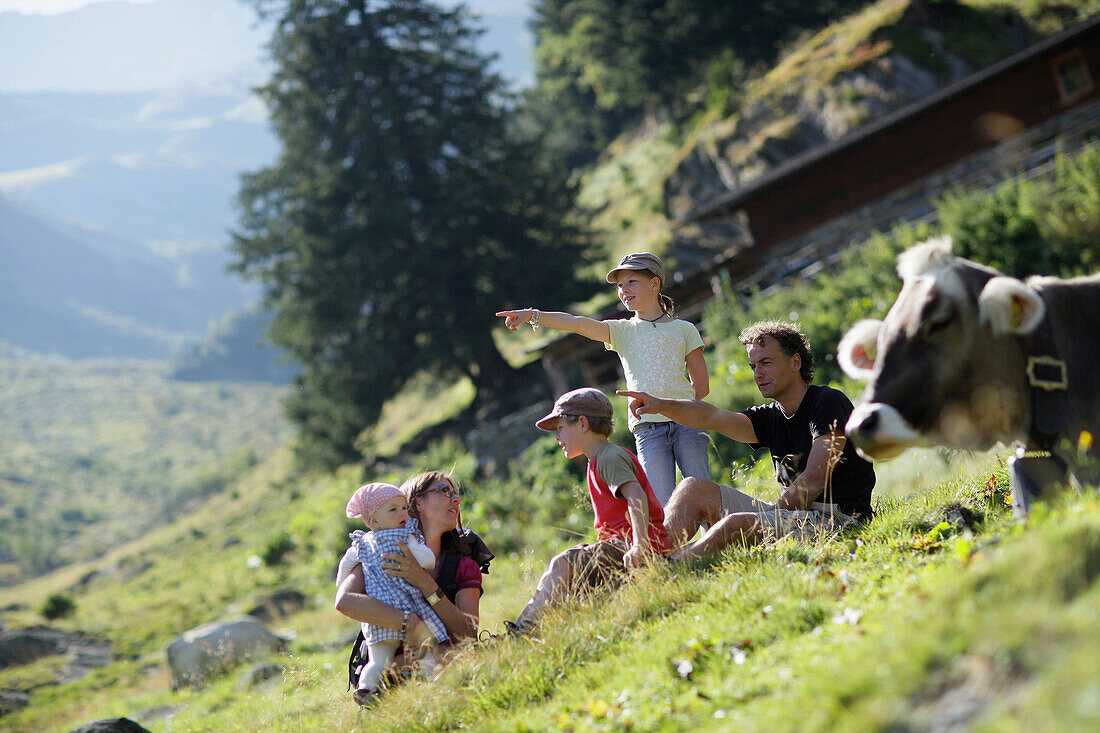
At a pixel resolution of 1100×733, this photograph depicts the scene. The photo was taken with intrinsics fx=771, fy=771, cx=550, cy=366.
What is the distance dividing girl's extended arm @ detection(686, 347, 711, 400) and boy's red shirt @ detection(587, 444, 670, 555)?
2.52 ft

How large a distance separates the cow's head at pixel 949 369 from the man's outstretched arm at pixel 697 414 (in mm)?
1216

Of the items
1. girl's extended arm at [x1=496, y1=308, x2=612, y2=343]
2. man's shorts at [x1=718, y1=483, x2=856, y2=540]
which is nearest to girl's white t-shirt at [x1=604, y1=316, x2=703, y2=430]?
girl's extended arm at [x1=496, y1=308, x2=612, y2=343]

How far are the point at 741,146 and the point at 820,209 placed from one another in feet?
28.0

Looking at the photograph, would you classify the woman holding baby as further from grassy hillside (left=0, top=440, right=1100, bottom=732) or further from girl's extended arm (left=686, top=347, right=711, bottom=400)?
girl's extended arm (left=686, top=347, right=711, bottom=400)

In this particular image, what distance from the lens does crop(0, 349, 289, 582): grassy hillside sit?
83.1m

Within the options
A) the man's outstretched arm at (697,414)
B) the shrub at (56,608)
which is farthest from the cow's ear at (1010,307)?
the shrub at (56,608)

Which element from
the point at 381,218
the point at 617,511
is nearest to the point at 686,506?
the point at 617,511

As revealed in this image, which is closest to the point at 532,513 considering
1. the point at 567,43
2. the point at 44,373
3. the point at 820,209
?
the point at 820,209

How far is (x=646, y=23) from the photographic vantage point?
3731cm

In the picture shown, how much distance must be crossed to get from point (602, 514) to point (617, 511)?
0.36 feet

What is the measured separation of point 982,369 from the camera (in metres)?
3.18

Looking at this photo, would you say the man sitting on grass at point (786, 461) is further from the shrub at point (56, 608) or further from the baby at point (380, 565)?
the shrub at point (56, 608)

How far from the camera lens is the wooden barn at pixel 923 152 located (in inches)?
954

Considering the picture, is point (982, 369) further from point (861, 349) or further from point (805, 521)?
point (805, 521)
